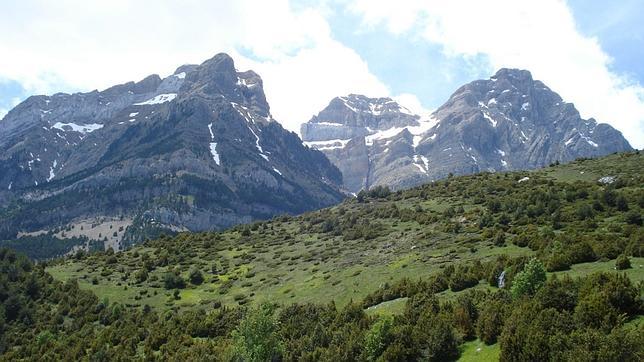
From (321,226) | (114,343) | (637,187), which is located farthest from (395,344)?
(321,226)

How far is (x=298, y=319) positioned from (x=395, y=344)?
16.1 m

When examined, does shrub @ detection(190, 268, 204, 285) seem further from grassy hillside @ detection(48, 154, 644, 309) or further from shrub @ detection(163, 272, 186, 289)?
shrub @ detection(163, 272, 186, 289)

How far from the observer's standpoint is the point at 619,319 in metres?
26.4

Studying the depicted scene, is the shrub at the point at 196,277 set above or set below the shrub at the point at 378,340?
above

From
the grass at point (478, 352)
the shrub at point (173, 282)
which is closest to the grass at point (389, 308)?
the grass at point (478, 352)

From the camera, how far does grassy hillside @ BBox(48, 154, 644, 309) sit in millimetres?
54775

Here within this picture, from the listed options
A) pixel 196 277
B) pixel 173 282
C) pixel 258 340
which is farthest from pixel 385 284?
pixel 173 282

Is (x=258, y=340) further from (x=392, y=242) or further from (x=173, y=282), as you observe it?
(x=173, y=282)

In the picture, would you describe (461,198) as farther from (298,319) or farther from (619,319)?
(619,319)

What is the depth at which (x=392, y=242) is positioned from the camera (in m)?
76.4

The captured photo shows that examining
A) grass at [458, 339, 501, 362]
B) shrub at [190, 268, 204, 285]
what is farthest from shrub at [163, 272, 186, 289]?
grass at [458, 339, 501, 362]

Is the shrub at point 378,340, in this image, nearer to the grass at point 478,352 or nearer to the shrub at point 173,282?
the grass at point 478,352

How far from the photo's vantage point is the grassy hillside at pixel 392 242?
54.8m

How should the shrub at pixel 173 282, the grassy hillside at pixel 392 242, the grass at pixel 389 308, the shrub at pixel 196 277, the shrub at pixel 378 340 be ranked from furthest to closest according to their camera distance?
the shrub at pixel 196 277 < the shrub at pixel 173 282 < the grassy hillside at pixel 392 242 < the grass at pixel 389 308 < the shrub at pixel 378 340
